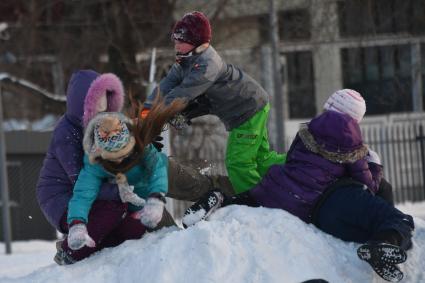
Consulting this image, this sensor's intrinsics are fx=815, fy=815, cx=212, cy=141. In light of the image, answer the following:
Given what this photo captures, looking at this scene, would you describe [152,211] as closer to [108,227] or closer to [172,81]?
[108,227]

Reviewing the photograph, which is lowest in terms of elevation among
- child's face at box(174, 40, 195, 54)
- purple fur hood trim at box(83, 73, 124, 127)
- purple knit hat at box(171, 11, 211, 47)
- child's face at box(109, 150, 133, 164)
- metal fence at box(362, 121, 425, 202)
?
metal fence at box(362, 121, 425, 202)

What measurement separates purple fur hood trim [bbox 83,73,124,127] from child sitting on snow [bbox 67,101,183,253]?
1.10ft

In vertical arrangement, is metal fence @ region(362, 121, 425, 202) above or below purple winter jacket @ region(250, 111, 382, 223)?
below

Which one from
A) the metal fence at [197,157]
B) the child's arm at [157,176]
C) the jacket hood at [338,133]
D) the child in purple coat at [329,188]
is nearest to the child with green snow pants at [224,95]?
the child's arm at [157,176]

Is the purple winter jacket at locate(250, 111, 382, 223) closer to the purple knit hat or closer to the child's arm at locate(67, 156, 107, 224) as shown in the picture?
the child's arm at locate(67, 156, 107, 224)

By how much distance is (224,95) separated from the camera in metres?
5.74

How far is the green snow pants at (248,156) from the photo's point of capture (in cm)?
582

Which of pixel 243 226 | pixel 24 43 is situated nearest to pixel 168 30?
pixel 24 43

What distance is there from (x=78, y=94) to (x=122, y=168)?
0.85 m

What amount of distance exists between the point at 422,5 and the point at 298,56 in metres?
6.27

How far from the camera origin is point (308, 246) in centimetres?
416

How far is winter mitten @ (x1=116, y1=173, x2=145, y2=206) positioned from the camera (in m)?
4.57

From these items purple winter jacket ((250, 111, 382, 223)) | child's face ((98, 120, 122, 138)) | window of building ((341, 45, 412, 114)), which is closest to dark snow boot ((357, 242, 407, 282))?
purple winter jacket ((250, 111, 382, 223))

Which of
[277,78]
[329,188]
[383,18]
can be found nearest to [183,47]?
[329,188]
